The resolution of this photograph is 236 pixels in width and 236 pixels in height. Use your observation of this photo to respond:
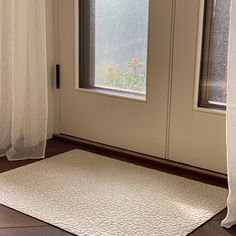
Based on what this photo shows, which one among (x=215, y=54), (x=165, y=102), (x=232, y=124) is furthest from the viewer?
(x=165, y=102)

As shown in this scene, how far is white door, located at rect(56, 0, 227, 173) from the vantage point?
1.92 metres

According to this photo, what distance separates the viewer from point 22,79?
2.13m

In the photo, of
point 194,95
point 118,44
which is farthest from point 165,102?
point 118,44

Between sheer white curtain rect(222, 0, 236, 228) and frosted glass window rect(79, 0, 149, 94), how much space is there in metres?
0.69

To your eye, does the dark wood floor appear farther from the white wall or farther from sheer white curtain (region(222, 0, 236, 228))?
the white wall

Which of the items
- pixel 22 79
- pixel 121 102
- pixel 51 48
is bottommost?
pixel 121 102

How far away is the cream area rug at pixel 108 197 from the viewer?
1528 mm

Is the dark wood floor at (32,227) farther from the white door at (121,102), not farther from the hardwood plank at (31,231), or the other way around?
the white door at (121,102)

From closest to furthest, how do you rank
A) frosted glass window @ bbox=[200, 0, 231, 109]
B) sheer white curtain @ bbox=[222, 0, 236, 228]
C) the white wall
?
sheer white curtain @ bbox=[222, 0, 236, 228], frosted glass window @ bbox=[200, 0, 231, 109], the white wall

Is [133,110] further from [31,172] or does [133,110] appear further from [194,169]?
[31,172]

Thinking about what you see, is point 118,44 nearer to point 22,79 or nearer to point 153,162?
point 22,79

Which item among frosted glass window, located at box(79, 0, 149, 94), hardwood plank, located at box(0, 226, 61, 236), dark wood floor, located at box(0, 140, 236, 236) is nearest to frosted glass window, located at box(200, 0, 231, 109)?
frosted glass window, located at box(79, 0, 149, 94)

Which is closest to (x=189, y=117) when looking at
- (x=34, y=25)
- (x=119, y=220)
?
(x=119, y=220)

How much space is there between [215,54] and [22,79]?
2.98ft
